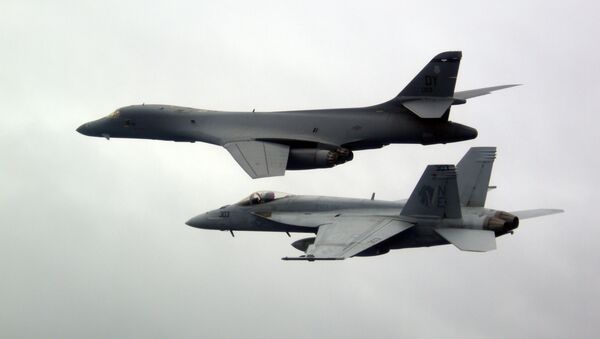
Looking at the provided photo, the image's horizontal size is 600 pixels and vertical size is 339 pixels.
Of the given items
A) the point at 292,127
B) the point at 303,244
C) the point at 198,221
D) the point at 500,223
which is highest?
the point at 292,127

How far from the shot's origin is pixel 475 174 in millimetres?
81562

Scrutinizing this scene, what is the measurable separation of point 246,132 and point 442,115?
32.0ft

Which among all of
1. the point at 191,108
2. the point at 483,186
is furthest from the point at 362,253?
the point at 191,108

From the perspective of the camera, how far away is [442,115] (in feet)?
261

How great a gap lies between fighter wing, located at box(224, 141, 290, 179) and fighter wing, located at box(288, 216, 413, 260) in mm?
3630

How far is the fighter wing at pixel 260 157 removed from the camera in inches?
3093

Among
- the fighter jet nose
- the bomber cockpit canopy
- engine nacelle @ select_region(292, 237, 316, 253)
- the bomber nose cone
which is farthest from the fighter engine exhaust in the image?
the fighter jet nose

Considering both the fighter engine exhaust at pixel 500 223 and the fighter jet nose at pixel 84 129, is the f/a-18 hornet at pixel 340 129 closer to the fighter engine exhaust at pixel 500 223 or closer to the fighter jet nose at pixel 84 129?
the fighter engine exhaust at pixel 500 223

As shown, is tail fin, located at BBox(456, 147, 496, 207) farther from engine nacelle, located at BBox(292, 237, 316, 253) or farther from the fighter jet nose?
the fighter jet nose

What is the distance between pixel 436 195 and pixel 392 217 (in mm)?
2489

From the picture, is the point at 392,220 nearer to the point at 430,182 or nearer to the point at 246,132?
the point at 430,182

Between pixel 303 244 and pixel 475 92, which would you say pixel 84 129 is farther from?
pixel 475 92

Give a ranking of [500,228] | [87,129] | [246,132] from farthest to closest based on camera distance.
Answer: [87,129], [246,132], [500,228]

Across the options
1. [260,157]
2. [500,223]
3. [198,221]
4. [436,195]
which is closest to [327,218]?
[260,157]
